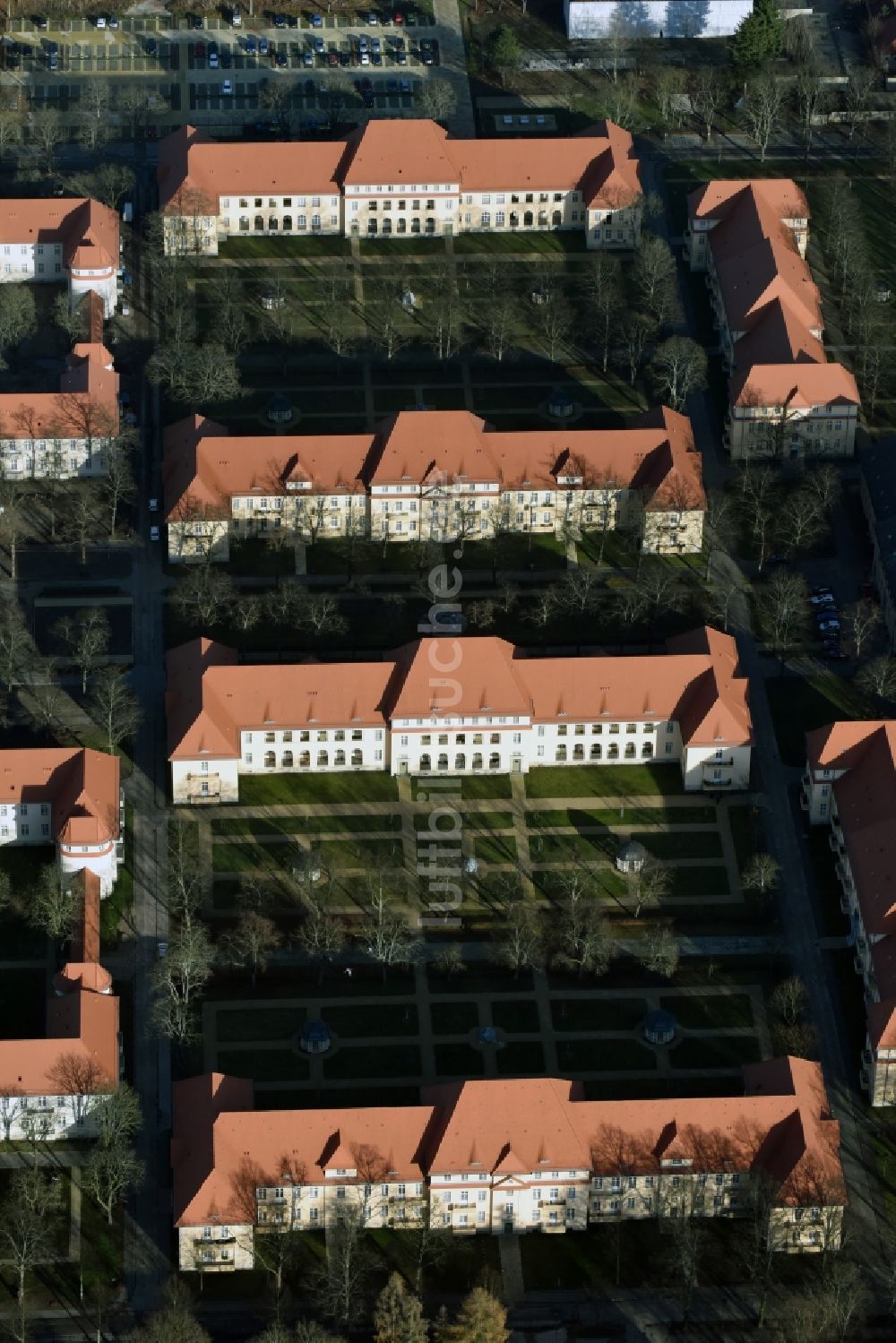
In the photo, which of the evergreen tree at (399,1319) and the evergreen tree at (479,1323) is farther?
the evergreen tree at (399,1319)

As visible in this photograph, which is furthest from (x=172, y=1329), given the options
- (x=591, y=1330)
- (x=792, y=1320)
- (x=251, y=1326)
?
(x=792, y=1320)

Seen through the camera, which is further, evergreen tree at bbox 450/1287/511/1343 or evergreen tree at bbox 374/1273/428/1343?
evergreen tree at bbox 374/1273/428/1343

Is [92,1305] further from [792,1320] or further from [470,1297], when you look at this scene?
[792,1320]

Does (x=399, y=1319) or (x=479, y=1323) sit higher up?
(x=399, y=1319)

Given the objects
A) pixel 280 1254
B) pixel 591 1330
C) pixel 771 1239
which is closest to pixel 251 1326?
pixel 280 1254

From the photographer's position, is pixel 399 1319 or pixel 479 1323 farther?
pixel 399 1319

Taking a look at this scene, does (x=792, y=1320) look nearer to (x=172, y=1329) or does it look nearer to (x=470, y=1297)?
(x=470, y=1297)

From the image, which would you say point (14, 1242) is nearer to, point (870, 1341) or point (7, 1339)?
point (7, 1339)

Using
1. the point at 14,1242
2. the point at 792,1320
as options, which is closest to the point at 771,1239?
the point at 792,1320
